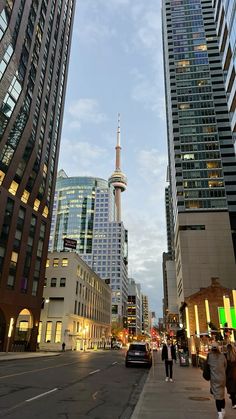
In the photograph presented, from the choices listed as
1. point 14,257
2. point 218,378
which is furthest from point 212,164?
point 218,378

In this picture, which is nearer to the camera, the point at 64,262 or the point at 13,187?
the point at 13,187

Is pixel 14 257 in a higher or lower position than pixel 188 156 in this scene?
lower

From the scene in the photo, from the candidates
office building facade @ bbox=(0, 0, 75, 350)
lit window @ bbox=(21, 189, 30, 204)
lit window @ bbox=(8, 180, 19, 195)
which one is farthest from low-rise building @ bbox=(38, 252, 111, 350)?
lit window @ bbox=(8, 180, 19, 195)

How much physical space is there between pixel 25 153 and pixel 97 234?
130354mm

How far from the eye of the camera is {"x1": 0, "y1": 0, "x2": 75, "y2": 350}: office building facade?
146 feet

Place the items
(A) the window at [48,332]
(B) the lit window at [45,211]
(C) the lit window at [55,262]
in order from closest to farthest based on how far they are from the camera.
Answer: (B) the lit window at [45,211] < (A) the window at [48,332] < (C) the lit window at [55,262]

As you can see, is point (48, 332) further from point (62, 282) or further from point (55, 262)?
point (55, 262)

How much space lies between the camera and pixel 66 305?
6356 centimetres

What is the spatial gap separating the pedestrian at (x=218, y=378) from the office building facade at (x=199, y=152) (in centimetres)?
7524

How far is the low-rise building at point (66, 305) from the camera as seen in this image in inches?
2415

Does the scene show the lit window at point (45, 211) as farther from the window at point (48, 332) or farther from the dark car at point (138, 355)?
the dark car at point (138, 355)

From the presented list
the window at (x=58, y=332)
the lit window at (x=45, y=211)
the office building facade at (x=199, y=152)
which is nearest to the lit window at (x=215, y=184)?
the office building facade at (x=199, y=152)

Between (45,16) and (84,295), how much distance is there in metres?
57.5

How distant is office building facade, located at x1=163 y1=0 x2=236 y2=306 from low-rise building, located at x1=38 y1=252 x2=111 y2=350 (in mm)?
25108
